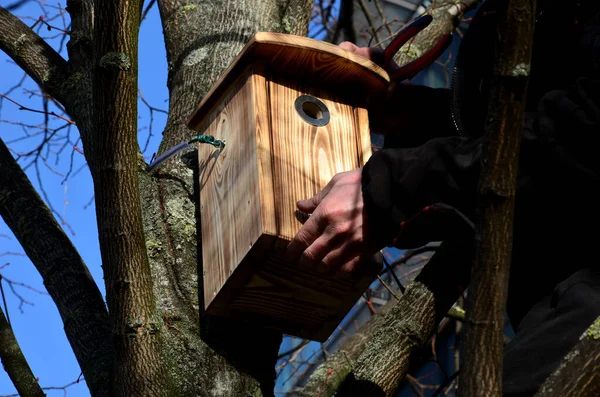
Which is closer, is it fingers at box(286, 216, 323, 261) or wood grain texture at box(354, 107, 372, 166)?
fingers at box(286, 216, 323, 261)

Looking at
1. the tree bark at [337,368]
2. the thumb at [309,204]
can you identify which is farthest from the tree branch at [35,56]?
the tree bark at [337,368]

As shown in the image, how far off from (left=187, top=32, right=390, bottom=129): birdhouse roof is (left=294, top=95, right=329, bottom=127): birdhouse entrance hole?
2.0 inches

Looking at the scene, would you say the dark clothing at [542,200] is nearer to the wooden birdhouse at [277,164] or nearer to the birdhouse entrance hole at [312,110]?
the wooden birdhouse at [277,164]

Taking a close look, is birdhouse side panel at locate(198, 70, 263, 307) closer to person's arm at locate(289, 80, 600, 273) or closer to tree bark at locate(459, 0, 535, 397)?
person's arm at locate(289, 80, 600, 273)

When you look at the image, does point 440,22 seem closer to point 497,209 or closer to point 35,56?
point 35,56

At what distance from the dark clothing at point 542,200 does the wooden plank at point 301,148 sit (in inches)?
10.7

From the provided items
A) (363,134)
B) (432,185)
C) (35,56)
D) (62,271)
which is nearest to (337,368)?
(363,134)

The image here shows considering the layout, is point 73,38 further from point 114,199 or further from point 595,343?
point 595,343

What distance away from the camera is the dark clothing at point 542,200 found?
5.30 ft

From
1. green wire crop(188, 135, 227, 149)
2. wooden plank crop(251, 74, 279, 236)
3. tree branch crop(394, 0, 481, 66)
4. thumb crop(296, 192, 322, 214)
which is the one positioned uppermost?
tree branch crop(394, 0, 481, 66)

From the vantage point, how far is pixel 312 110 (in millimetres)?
2375

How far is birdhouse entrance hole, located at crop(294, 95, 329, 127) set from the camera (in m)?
2.33

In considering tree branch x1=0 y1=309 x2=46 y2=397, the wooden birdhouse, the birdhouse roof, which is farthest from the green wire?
tree branch x1=0 y1=309 x2=46 y2=397

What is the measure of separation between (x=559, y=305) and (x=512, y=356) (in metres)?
0.12
